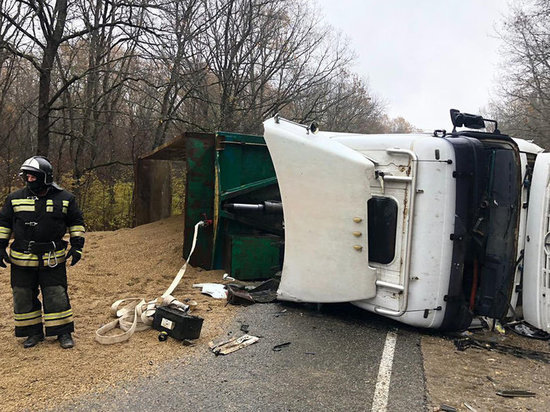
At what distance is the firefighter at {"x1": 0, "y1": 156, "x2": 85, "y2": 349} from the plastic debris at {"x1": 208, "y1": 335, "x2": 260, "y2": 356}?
4.06 ft

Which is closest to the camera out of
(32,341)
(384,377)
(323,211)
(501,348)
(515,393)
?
(515,393)

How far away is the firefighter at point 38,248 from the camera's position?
351 cm

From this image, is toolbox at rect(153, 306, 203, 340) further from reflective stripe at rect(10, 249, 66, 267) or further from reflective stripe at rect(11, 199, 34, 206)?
reflective stripe at rect(11, 199, 34, 206)

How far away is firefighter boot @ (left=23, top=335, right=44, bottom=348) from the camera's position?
11.6 feet

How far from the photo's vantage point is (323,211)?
13.4ft

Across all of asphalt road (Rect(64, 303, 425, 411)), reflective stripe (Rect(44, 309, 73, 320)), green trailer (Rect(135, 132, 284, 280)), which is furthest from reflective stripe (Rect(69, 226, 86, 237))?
green trailer (Rect(135, 132, 284, 280))

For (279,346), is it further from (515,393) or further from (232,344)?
(515,393)

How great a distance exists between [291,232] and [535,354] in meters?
2.50

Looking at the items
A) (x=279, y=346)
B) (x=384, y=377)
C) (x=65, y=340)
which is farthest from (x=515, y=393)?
(x=65, y=340)

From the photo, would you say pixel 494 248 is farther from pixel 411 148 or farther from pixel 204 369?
pixel 204 369

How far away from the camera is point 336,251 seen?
4.07m

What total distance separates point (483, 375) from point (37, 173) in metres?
4.00

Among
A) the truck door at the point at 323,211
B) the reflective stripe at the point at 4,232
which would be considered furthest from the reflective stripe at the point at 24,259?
the truck door at the point at 323,211

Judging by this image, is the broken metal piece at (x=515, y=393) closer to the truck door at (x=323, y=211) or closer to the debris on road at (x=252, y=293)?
the truck door at (x=323, y=211)
